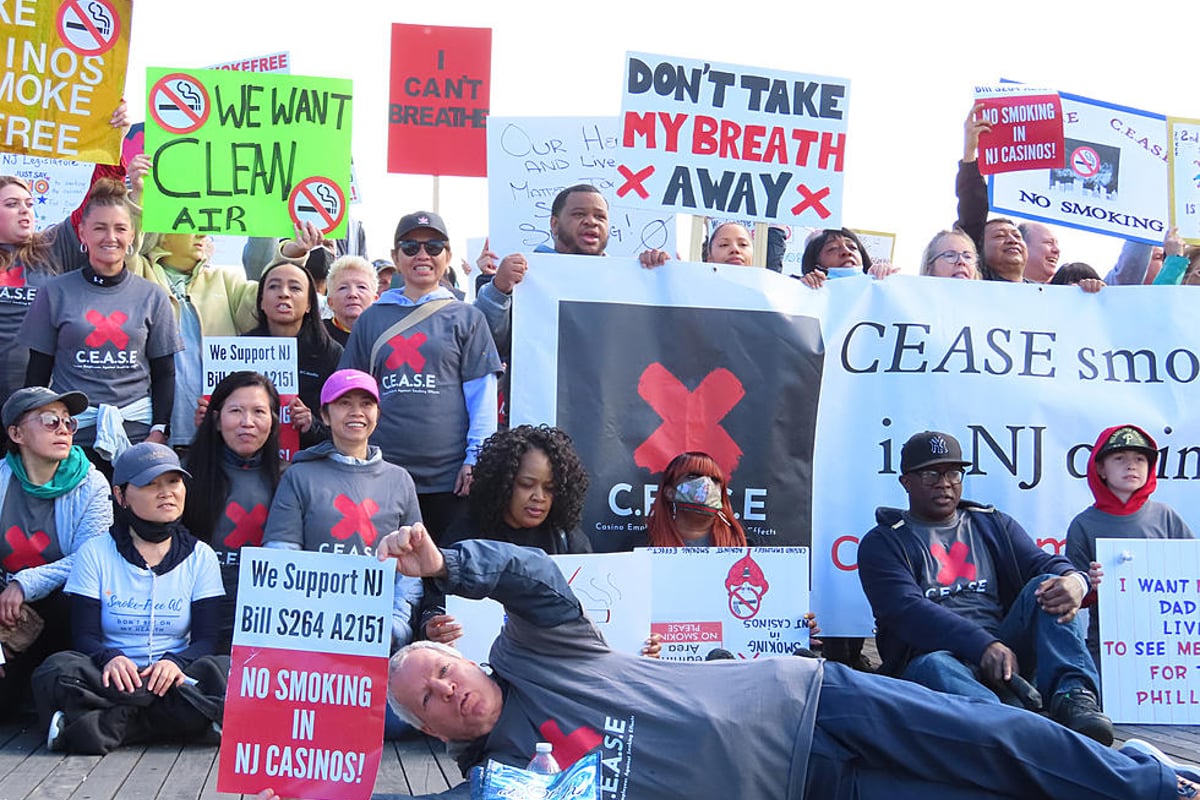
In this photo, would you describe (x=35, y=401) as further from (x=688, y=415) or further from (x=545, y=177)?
(x=545, y=177)

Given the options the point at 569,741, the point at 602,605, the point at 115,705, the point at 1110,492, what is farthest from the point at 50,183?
the point at 569,741

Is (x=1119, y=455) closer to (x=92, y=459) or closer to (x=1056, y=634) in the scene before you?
(x=1056, y=634)

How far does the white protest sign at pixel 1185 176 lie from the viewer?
7770mm

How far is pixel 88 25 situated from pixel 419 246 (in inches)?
89.0

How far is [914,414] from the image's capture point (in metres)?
6.77

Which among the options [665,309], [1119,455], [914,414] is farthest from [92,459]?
[1119,455]

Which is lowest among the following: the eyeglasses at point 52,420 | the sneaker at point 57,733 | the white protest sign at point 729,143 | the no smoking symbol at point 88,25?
the sneaker at point 57,733

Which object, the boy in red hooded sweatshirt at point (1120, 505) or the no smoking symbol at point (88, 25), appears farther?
the no smoking symbol at point (88, 25)

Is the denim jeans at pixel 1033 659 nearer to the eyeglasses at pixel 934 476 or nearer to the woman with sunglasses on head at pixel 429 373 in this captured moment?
the eyeglasses at pixel 934 476

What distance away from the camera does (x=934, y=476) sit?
583cm

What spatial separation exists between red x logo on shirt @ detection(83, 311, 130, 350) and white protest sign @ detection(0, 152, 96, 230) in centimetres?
549

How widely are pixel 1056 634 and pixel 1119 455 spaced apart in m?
1.17

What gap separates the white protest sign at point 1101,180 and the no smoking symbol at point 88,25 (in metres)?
4.79

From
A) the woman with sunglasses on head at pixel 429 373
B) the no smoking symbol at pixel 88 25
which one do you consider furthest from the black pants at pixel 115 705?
the no smoking symbol at pixel 88 25
